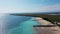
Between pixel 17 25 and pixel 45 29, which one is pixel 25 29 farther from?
pixel 45 29

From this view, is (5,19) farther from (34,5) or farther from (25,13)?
(34,5)

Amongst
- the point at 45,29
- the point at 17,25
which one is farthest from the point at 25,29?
the point at 45,29

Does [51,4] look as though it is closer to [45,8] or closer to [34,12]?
[45,8]

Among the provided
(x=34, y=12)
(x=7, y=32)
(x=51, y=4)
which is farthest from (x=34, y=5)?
(x=7, y=32)

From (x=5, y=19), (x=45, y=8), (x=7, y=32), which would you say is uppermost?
(x=45, y=8)

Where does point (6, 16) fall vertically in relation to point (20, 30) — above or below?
above

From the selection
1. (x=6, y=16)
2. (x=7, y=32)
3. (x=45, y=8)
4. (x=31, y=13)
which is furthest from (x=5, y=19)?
(x=45, y=8)
